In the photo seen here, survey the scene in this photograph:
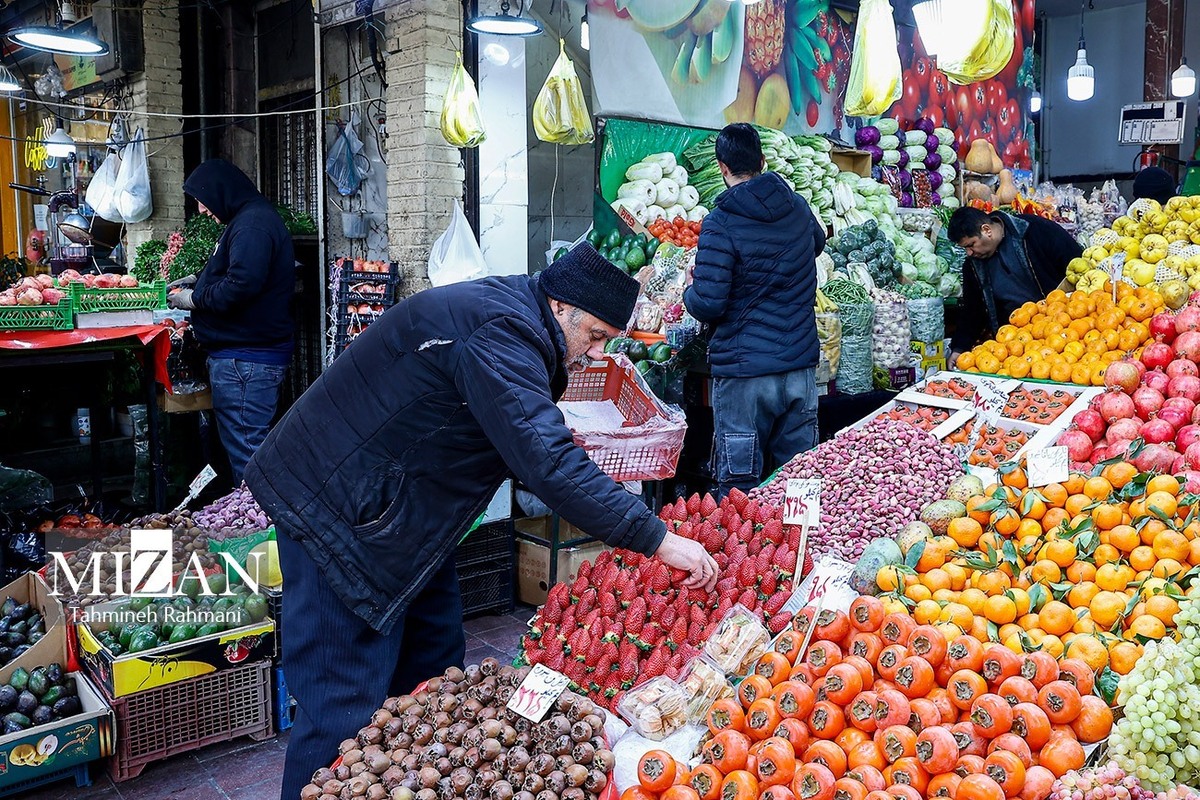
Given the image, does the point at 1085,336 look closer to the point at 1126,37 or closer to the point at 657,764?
the point at 657,764

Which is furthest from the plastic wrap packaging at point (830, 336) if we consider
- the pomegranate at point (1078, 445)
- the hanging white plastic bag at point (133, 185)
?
the hanging white plastic bag at point (133, 185)

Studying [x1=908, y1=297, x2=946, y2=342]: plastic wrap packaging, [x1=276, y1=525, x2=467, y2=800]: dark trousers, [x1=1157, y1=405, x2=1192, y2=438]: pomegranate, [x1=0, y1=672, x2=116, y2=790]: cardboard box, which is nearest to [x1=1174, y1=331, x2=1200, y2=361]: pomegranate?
[x1=1157, y1=405, x2=1192, y2=438]: pomegranate

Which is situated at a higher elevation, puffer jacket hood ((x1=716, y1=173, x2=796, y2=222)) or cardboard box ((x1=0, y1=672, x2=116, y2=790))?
puffer jacket hood ((x1=716, y1=173, x2=796, y2=222))

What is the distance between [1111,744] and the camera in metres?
2.02

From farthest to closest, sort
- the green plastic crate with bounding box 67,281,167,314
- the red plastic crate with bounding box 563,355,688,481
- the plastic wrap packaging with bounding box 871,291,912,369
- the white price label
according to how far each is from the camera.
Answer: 1. the plastic wrap packaging with bounding box 871,291,912,369
2. the green plastic crate with bounding box 67,281,167,314
3. the red plastic crate with bounding box 563,355,688,481
4. the white price label

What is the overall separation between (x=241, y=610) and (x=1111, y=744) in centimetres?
292

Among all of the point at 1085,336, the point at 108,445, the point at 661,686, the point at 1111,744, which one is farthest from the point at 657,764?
the point at 108,445

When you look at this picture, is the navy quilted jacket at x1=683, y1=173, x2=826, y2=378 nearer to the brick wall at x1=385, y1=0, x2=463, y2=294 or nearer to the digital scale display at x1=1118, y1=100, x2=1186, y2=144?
the brick wall at x1=385, y1=0, x2=463, y2=294

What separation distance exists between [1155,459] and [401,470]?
2333mm

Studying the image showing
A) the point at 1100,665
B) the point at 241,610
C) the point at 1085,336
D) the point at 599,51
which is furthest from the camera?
the point at 599,51

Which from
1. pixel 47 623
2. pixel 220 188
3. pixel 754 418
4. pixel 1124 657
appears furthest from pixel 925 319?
pixel 47 623

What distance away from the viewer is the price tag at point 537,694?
2148mm

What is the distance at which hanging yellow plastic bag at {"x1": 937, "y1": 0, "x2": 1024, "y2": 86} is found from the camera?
169 inches

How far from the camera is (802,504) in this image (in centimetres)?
275
